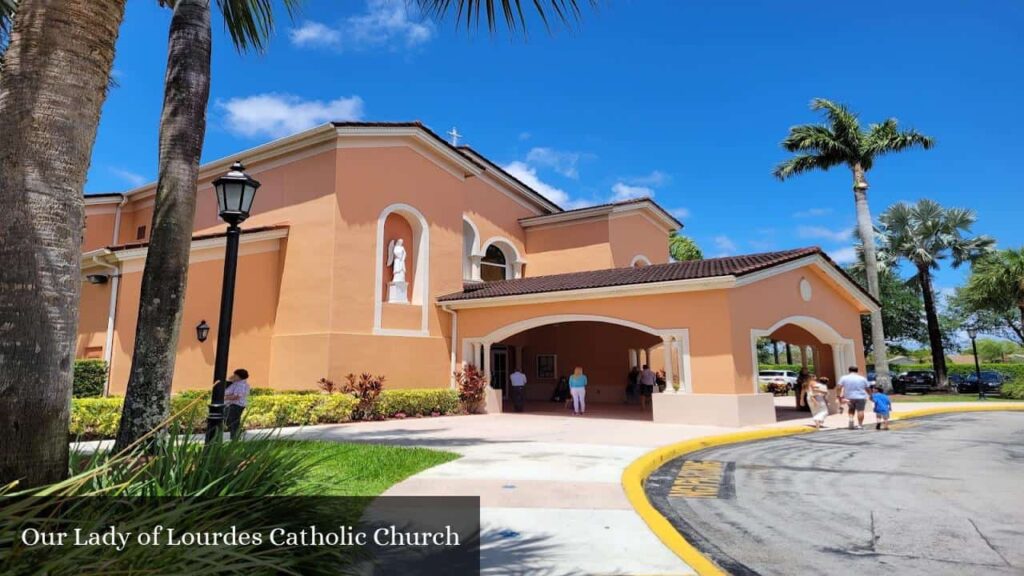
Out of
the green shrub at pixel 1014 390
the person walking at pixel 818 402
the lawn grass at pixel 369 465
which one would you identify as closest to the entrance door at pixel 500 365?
the person walking at pixel 818 402

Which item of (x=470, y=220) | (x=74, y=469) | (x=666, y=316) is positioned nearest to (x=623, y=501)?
(x=74, y=469)

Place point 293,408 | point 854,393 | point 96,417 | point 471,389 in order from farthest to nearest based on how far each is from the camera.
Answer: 1. point 471,389
2. point 854,393
3. point 293,408
4. point 96,417

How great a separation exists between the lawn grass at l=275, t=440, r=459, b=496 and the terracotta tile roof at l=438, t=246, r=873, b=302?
8.26 metres

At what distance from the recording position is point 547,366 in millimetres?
25000

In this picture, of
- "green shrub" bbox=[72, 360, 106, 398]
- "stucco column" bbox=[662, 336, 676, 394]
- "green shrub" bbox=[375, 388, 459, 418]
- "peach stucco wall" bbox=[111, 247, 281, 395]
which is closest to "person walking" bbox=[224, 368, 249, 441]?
"peach stucco wall" bbox=[111, 247, 281, 395]

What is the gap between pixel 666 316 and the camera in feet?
49.1

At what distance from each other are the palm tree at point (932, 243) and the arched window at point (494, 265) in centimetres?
2377

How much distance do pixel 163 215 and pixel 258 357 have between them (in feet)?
39.8

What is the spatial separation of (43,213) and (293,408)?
11632 millimetres

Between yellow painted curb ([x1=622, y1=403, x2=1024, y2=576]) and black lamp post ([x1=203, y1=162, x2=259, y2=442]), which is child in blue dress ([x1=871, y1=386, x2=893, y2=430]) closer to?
yellow painted curb ([x1=622, y1=403, x2=1024, y2=576])

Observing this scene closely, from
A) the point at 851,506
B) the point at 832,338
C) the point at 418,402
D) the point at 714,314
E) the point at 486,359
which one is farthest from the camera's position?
the point at 832,338

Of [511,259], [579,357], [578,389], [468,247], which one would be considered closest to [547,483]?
[578,389]

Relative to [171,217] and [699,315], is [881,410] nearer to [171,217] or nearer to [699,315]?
[699,315]

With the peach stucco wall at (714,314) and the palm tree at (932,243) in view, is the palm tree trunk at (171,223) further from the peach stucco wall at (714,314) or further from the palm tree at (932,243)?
the palm tree at (932,243)
